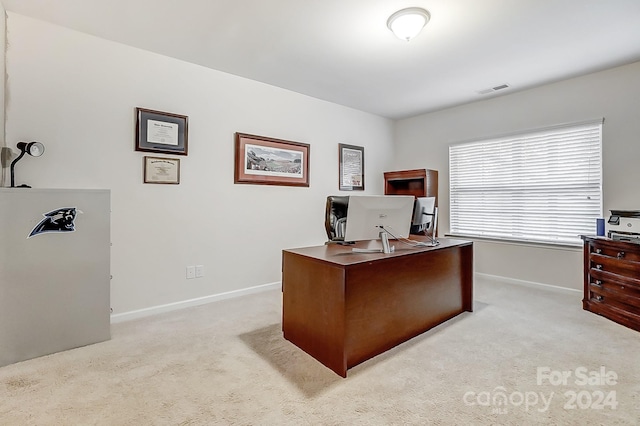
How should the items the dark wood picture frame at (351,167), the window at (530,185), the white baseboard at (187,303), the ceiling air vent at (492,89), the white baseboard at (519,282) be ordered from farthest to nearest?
1. the dark wood picture frame at (351,167)
2. the ceiling air vent at (492,89)
3. the white baseboard at (519,282)
4. the window at (530,185)
5. the white baseboard at (187,303)

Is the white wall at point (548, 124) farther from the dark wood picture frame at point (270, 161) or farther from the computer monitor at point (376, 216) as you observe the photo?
the computer monitor at point (376, 216)

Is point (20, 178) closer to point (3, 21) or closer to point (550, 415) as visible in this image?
point (3, 21)

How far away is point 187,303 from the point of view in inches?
127

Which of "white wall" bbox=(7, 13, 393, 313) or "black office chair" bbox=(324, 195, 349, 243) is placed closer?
"white wall" bbox=(7, 13, 393, 313)

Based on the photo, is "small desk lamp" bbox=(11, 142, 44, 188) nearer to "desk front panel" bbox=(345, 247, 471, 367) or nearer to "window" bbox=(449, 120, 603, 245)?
"desk front panel" bbox=(345, 247, 471, 367)

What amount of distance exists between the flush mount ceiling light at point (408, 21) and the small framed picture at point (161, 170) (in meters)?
2.39

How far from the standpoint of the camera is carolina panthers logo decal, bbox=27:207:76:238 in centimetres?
220

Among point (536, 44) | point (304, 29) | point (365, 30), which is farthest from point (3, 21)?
point (536, 44)

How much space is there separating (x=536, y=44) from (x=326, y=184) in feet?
9.19

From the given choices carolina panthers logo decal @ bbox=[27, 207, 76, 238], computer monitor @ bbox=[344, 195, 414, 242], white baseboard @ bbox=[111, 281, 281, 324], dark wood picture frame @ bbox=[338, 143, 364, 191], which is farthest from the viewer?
dark wood picture frame @ bbox=[338, 143, 364, 191]

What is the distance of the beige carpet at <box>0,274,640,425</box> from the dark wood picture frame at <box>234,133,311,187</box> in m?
1.76

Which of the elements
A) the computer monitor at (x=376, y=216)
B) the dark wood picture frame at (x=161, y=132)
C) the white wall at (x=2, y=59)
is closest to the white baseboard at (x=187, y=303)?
the dark wood picture frame at (x=161, y=132)

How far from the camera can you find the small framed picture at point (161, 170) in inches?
117

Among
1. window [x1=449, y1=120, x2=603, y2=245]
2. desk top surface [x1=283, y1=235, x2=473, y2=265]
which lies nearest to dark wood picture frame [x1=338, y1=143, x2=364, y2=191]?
window [x1=449, y1=120, x2=603, y2=245]
